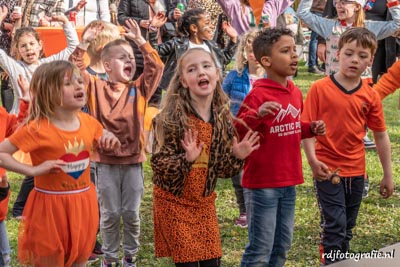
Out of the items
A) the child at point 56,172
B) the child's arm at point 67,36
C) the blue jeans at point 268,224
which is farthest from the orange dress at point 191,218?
the child's arm at point 67,36

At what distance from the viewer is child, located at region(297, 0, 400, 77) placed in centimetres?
705

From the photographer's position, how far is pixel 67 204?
4.00 meters

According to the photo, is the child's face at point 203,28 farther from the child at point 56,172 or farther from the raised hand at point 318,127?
the child at point 56,172

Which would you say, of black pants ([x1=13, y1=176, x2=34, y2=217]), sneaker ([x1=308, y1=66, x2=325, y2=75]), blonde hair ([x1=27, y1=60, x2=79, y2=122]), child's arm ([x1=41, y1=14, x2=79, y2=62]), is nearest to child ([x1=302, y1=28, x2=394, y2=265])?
blonde hair ([x1=27, y1=60, x2=79, y2=122])

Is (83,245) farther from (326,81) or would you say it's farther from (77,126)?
(326,81)

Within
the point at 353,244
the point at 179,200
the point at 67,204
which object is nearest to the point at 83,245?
the point at 67,204

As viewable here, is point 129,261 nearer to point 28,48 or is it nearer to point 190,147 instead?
point 190,147

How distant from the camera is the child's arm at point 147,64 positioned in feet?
16.0

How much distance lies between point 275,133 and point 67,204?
1.20 m

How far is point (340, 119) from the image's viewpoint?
4832 mm

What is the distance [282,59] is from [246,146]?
2.17 ft

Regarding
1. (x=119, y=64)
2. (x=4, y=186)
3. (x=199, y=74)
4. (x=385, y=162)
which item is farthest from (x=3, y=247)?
(x=385, y=162)

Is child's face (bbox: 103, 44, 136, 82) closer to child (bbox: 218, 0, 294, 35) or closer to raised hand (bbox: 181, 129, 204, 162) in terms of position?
raised hand (bbox: 181, 129, 204, 162)

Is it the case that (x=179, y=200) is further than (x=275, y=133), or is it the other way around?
(x=275, y=133)
